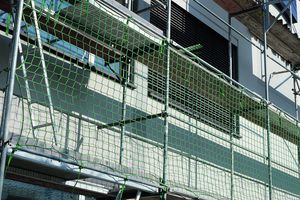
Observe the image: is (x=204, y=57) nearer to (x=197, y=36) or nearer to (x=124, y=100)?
(x=197, y=36)

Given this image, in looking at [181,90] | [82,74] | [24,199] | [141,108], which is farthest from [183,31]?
[24,199]

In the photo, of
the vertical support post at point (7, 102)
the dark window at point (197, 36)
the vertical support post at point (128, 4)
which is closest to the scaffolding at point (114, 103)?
the vertical support post at point (7, 102)

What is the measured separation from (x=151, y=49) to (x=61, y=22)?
3.57ft

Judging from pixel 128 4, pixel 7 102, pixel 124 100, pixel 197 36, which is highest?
pixel 197 36

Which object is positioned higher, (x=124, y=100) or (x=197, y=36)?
(x=197, y=36)

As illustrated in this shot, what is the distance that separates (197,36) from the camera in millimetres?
8477

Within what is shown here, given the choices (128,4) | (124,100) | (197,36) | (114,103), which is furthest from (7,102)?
(197,36)

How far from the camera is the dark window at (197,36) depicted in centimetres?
779

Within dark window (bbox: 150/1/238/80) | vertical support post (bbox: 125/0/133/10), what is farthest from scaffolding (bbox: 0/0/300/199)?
dark window (bbox: 150/1/238/80)

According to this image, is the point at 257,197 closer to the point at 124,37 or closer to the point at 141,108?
the point at 141,108

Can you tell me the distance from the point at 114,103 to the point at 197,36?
9.19ft

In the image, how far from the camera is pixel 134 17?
5488 millimetres

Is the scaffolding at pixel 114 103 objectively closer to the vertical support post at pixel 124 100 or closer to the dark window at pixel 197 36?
the vertical support post at pixel 124 100

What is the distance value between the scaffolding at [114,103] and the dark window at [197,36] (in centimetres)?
122
